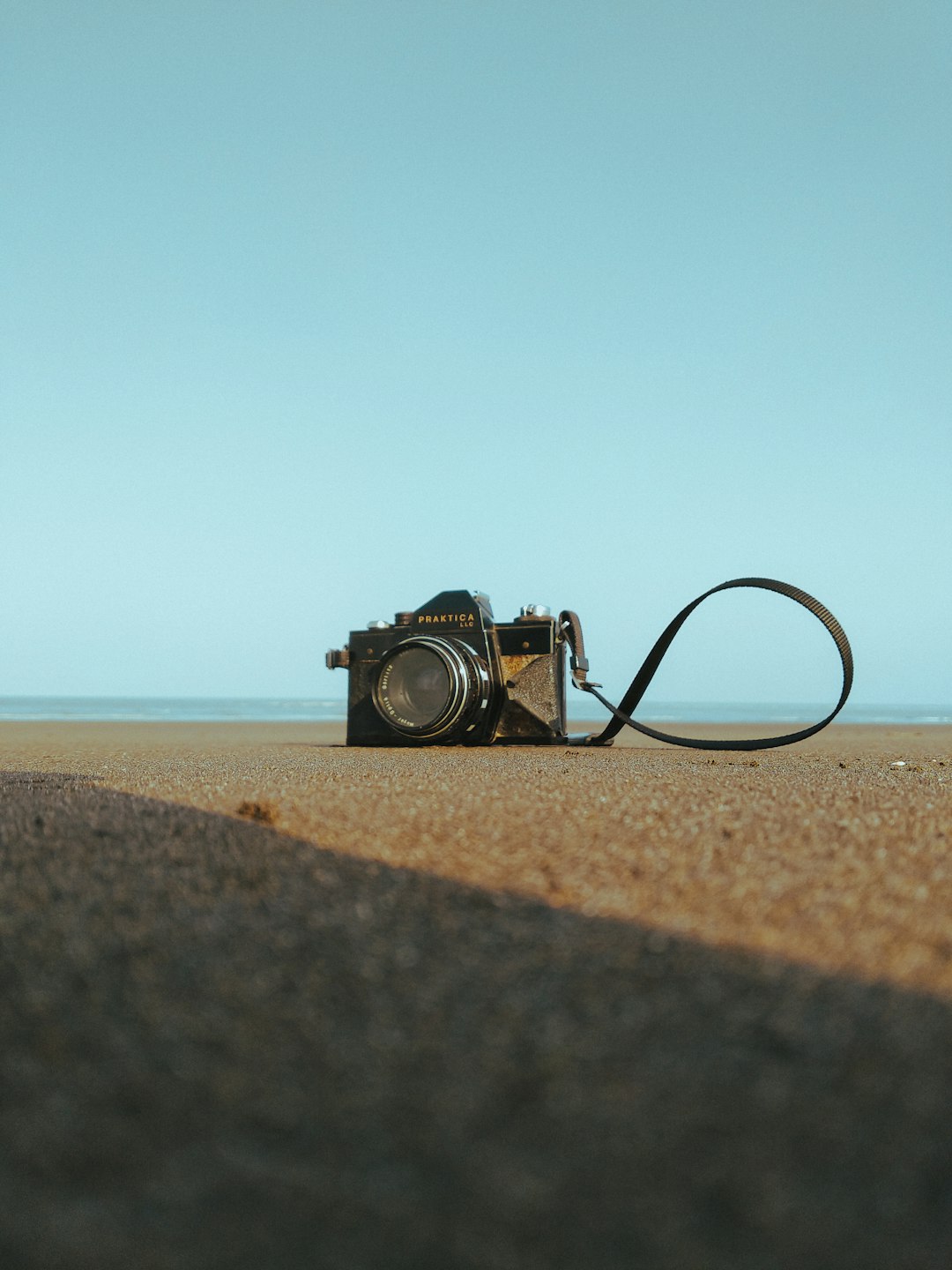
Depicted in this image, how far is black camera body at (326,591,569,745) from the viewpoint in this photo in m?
4.52

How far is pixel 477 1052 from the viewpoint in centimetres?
65

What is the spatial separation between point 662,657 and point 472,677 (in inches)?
33.2

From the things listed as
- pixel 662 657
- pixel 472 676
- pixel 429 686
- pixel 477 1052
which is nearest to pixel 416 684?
pixel 429 686

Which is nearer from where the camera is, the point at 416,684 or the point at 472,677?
the point at 472,677

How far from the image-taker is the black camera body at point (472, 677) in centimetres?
452

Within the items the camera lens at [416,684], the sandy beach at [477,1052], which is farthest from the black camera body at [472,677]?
the sandy beach at [477,1052]

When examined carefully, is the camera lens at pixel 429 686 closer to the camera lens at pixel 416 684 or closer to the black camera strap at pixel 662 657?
the camera lens at pixel 416 684

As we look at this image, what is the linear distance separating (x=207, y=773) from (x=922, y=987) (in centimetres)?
207

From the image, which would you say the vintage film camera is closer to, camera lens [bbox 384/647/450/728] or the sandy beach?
camera lens [bbox 384/647/450/728]

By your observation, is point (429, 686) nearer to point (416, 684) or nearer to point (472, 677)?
point (416, 684)

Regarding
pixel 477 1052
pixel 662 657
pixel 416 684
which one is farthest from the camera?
pixel 416 684

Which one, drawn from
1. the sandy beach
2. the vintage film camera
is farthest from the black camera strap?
the sandy beach

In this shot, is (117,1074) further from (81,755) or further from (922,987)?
(81,755)

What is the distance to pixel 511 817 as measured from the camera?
1536mm
